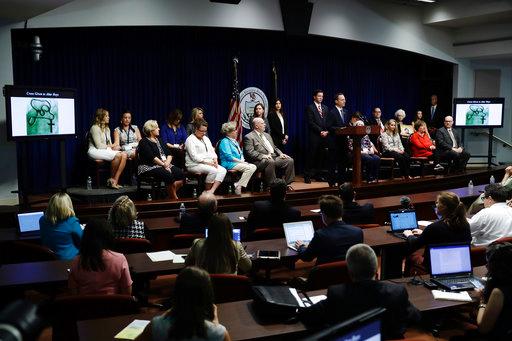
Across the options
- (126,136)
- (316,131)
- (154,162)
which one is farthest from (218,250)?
(316,131)

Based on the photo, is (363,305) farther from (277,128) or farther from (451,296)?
(277,128)

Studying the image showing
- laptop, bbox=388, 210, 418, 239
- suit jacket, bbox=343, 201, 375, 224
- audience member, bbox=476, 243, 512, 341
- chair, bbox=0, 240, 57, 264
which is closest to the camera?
audience member, bbox=476, 243, 512, 341

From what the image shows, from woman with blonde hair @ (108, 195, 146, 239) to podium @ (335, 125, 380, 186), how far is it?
427 cm

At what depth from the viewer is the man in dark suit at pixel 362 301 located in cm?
277

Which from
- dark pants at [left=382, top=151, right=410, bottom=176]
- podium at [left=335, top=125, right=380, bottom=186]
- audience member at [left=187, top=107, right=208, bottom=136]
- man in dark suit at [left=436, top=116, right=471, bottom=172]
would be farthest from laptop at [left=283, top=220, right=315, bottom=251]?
man in dark suit at [left=436, top=116, right=471, bottom=172]

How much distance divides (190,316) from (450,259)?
2210mm

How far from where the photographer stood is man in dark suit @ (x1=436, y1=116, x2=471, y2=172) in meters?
10.4

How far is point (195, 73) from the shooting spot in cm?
1027

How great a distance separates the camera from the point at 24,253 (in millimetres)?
4664

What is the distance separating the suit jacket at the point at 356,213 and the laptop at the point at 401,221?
2.02 feet

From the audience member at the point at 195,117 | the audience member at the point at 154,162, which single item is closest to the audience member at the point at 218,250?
the audience member at the point at 154,162

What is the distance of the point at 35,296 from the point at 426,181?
6639mm

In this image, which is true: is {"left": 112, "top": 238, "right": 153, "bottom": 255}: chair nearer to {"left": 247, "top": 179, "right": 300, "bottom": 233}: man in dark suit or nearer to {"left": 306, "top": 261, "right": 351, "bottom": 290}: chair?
{"left": 247, "top": 179, "right": 300, "bottom": 233}: man in dark suit

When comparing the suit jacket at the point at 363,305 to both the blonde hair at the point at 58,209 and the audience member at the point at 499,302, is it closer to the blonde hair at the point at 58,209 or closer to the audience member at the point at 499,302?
the audience member at the point at 499,302
